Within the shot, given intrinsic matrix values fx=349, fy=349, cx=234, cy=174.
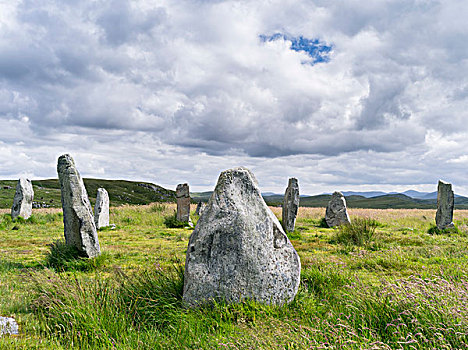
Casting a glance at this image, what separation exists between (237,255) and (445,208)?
16.1m

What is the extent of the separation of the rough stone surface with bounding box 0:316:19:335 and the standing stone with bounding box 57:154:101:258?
4336 mm

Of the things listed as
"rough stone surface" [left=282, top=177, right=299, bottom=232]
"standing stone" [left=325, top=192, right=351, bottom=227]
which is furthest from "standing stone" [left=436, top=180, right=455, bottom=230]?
"rough stone surface" [left=282, top=177, right=299, bottom=232]

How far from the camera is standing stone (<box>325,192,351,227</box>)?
64.2 ft

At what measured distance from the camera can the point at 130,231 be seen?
712 inches

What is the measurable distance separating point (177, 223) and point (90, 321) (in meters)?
15.1

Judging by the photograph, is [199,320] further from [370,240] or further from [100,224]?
[100,224]

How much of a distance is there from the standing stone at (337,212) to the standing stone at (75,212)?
1389cm

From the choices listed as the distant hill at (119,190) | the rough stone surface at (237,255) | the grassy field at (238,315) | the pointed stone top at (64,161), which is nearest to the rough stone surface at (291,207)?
the grassy field at (238,315)

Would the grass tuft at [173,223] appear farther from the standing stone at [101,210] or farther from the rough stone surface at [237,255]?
the rough stone surface at [237,255]

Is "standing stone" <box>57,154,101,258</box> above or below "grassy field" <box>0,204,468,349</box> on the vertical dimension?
above

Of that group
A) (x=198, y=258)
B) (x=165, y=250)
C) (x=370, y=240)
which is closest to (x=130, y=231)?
(x=165, y=250)

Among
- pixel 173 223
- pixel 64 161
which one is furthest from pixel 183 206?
pixel 64 161

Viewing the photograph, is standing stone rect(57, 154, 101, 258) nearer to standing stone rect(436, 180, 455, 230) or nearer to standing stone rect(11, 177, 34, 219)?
standing stone rect(11, 177, 34, 219)

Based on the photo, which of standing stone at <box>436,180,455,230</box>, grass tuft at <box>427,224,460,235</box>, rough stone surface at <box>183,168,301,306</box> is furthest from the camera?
standing stone at <box>436,180,455,230</box>
